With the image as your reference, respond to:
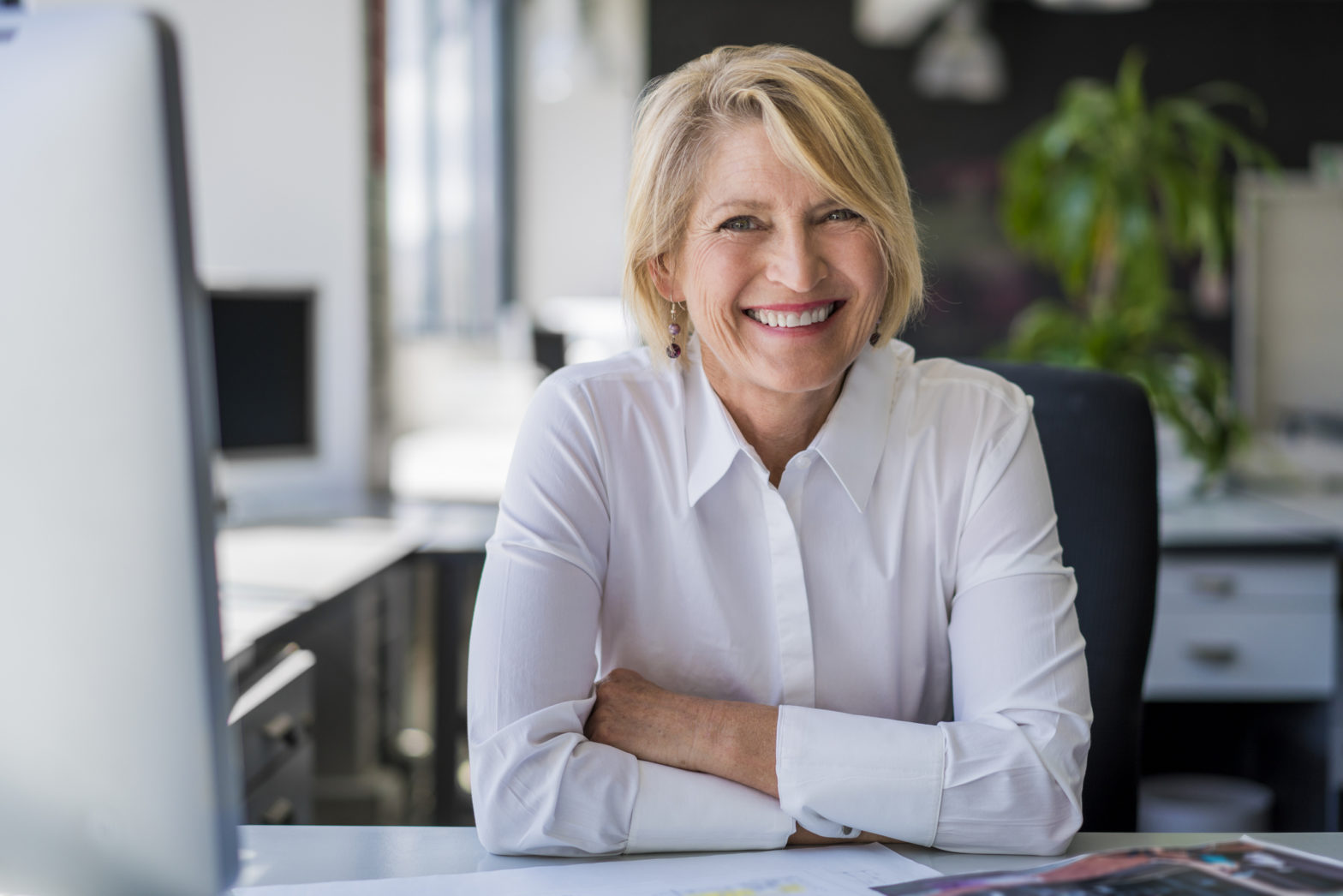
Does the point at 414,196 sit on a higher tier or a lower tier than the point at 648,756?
higher

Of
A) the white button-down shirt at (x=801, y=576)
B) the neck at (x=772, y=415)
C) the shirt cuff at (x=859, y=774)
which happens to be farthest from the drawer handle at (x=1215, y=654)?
the shirt cuff at (x=859, y=774)

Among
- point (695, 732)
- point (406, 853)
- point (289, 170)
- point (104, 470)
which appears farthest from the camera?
point (289, 170)

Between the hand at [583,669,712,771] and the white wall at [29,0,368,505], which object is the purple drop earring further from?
the white wall at [29,0,368,505]

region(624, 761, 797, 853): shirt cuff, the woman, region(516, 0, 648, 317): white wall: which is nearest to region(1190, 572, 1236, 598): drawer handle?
the woman

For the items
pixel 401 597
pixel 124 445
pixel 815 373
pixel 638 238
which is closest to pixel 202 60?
pixel 401 597

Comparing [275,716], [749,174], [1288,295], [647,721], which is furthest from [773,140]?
[1288,295]

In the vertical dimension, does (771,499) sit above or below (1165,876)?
above

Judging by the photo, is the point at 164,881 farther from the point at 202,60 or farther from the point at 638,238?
the point at 202,60

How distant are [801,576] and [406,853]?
436 millimetres

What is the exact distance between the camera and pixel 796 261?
3.53 feet

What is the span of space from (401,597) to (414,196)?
2287 millimetres

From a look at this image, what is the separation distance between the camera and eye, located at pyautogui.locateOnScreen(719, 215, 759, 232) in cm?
110

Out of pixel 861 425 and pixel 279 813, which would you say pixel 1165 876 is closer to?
pixel 861 425

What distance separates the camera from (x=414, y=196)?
505cm
